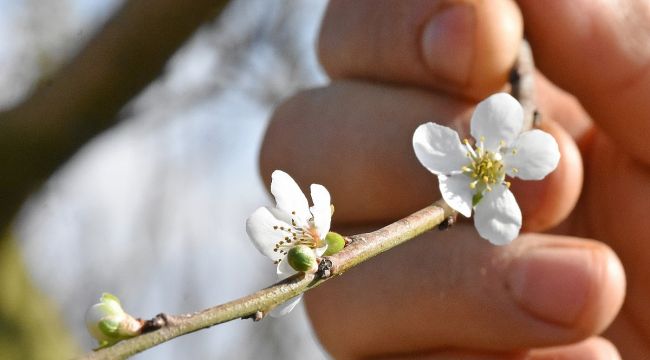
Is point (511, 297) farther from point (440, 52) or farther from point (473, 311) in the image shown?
point (440, 52)

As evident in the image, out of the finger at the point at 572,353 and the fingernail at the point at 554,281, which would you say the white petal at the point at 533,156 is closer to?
the fingernail at the point at 554,281

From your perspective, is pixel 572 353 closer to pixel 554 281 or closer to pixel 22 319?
pixel 554 281

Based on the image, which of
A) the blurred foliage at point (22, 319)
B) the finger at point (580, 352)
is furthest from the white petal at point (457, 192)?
the blurred foliage at point (22, 319)

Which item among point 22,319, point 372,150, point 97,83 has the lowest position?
point 372,150

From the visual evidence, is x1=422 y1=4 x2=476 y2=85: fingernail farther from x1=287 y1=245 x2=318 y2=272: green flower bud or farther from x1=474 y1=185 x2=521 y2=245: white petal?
x1=287 y1=245 x2=318 y2=272: green flower bud

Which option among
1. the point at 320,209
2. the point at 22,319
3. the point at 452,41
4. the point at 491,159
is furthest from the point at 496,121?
the point at 22,319
